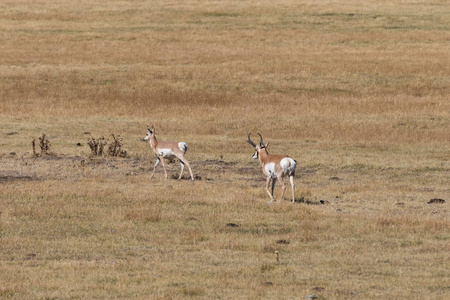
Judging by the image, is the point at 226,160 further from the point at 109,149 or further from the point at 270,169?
the point at 270,169

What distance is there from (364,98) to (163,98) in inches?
394

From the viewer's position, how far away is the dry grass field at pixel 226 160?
39.4 ft

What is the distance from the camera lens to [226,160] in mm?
24969

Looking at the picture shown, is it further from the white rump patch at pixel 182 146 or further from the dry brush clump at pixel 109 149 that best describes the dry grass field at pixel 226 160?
→ the white rump patch at pixel 182 146

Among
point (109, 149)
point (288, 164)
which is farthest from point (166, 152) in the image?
point (288, 164)

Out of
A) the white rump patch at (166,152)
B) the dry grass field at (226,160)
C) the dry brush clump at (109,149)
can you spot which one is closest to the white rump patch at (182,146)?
the white rump patch at (166,152)

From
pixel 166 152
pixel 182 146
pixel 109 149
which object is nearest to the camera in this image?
pixel 182 146

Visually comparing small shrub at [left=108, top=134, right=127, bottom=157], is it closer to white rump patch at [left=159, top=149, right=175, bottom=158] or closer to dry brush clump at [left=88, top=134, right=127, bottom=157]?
dry brush clump at [left=88, top=134, right=127, bottom=157]

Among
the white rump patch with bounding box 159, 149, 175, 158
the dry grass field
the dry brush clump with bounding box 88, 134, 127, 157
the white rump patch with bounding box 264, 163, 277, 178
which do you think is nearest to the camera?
the dry grass field

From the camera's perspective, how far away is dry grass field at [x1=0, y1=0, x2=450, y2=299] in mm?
12023

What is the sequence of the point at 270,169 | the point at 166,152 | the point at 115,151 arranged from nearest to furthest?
the point at 270,169 → the point at 166,152 → the point at 115,151

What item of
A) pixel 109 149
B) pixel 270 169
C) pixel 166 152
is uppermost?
pixel 109 149

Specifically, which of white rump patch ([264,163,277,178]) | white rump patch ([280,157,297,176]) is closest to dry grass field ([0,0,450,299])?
white rump patch ([264,163,277,178])

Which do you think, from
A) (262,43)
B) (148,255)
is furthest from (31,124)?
(262,43)
